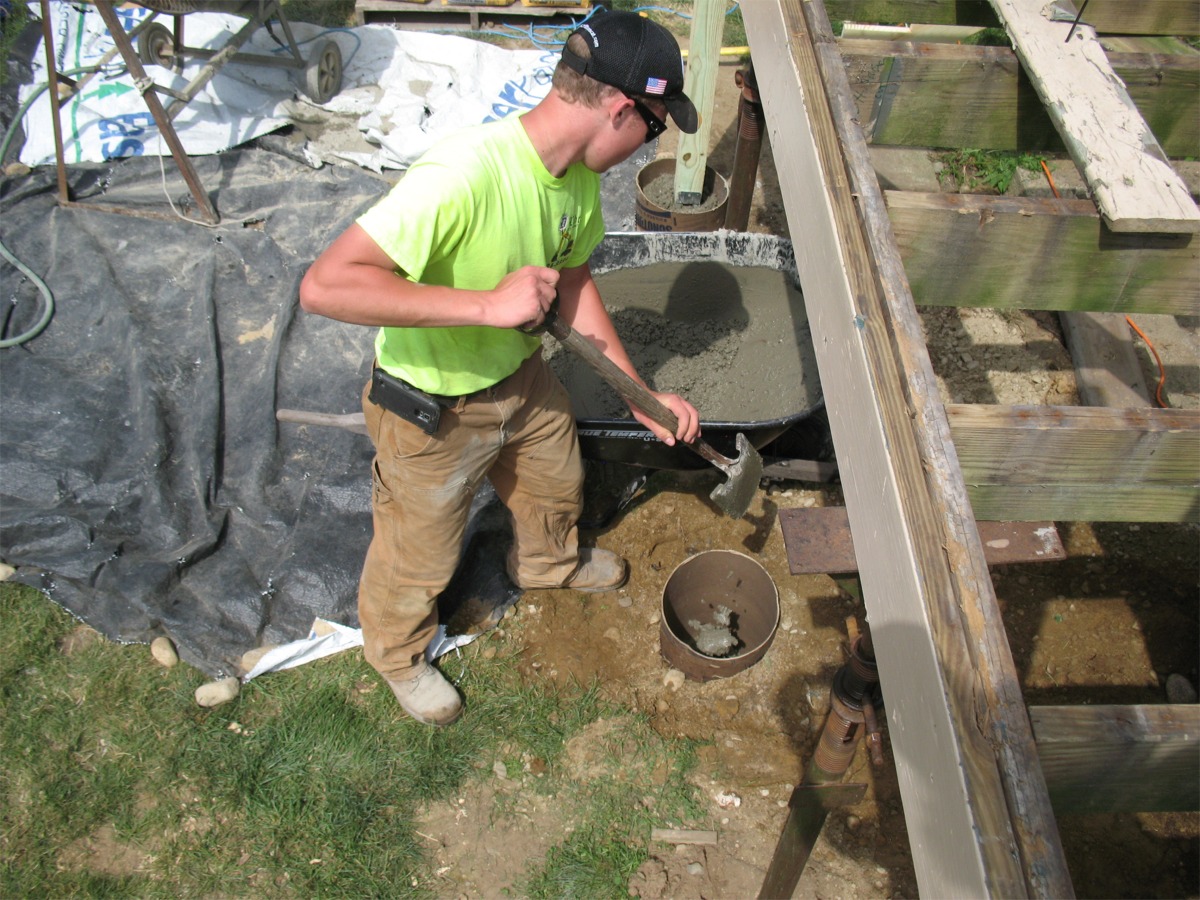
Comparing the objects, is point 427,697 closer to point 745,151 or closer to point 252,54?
point 745,151

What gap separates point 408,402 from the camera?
7.61 feet

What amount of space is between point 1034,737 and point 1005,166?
5.23 m

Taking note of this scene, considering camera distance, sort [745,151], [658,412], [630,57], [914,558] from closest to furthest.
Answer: [914,558] → [630,57] → [658,412] → [745,151]

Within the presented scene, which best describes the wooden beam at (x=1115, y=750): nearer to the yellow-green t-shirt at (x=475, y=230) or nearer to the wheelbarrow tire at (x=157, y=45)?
the yellow-green t-shirt at (x=475, y=230)

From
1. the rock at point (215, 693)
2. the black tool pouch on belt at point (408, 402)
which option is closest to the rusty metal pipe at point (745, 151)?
the black tool pouch on belt at point (408, 402)

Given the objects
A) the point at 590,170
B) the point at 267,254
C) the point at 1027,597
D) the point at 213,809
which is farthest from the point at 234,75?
the point at 1027,597

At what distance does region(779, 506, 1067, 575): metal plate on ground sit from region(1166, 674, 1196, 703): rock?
1.82 meters

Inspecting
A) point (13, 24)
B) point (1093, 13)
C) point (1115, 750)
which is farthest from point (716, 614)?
point (13, 24)

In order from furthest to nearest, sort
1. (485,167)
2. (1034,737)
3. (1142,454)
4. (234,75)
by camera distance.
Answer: (234,75)
(485,167)
(1142,454)
(1034,737)

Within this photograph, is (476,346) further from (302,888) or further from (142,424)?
(142,424)

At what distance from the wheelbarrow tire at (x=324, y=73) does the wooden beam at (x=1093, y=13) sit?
3.82 m

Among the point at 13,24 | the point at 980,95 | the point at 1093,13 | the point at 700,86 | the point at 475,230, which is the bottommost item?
the point at 13,24

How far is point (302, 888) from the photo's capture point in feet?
9.06

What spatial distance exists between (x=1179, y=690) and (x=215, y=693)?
3920 mm
